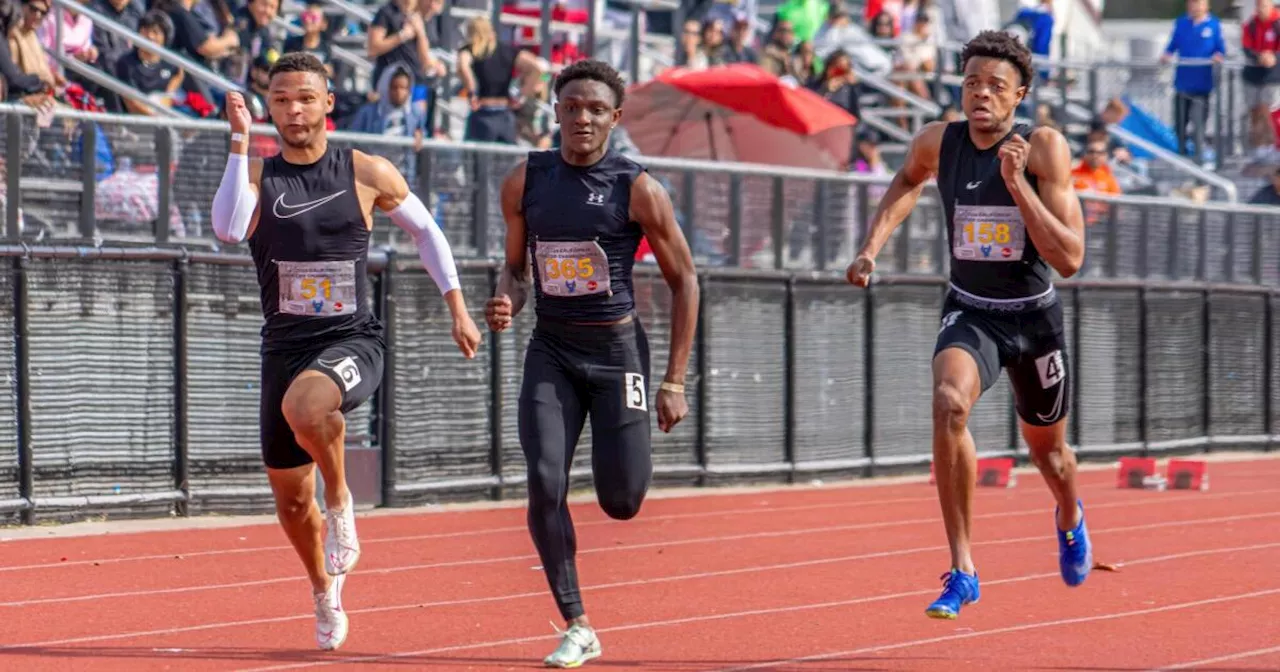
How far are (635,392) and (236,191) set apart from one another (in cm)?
165

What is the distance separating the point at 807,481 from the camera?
18.2 metres

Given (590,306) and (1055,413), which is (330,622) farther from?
(1055,413)

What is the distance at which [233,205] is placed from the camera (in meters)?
8.09

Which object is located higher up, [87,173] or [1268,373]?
[87,173]

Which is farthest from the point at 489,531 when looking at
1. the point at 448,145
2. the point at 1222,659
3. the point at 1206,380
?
the point at 1206,380

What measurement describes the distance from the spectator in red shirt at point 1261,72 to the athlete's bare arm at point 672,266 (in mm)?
17568

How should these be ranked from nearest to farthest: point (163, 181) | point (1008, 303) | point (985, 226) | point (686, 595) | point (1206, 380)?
1. point (985, 226)
2. point (1008, 303)
3. point (686, 595)
4. point (163, 181)
5. point (1206, 380)

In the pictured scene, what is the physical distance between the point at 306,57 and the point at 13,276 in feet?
17.1

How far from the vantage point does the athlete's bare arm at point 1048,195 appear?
337 inches

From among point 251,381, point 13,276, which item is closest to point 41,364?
point 13,276

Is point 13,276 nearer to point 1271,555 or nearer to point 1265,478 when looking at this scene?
point 1271,555

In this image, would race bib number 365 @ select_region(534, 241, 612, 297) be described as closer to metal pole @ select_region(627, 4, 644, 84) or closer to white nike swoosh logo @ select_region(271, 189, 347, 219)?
white nike swoosh logo @ select_region(271, 189, 347, 219)

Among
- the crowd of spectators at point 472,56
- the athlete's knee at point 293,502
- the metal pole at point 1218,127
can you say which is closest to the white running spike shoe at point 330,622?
the athlete's knee at point 293,502

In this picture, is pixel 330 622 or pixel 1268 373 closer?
pixel 330 622
